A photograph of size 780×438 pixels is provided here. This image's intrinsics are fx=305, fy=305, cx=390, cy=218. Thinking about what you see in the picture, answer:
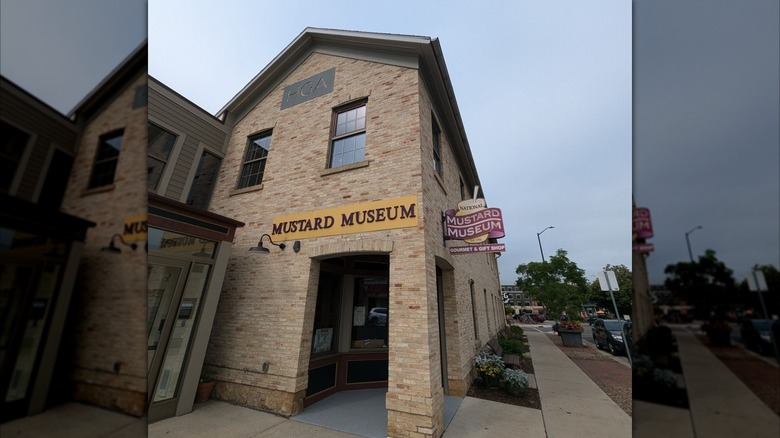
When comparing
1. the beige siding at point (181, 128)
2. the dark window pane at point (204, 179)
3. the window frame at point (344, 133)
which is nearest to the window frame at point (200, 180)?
the dark window pane at point (204, 179)

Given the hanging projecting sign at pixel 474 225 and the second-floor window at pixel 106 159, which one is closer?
the second-floor window at pixel 106 159

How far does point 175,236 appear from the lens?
6.11 m

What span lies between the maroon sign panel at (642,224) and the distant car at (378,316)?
8.04m

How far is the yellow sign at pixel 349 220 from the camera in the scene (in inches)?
237

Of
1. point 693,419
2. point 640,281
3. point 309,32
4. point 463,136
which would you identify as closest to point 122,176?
point 640,281

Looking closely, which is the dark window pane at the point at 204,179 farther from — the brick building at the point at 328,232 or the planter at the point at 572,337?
the planter at the point at 572,337

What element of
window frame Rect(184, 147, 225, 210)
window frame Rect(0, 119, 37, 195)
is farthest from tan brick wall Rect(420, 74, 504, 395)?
window frame Rect(184, 147, 225, 210)

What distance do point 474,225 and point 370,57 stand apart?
5.10 meters

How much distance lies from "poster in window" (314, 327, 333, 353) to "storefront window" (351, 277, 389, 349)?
67 cm

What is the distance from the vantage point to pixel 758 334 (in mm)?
570

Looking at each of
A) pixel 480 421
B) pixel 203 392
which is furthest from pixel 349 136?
pixel 480 421

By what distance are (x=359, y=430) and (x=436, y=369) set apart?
5.61 ft

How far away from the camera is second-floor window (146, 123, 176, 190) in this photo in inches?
308

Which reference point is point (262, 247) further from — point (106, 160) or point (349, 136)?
point (106, 160)
